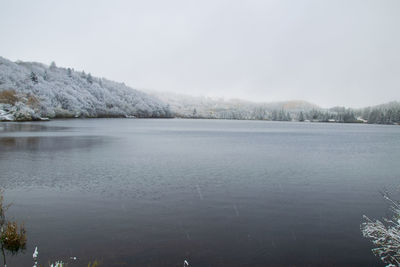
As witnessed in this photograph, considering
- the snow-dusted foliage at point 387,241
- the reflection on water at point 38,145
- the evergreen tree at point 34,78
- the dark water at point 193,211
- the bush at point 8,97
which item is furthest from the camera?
the evergreen tree at point 34,78

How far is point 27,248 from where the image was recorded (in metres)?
10.2

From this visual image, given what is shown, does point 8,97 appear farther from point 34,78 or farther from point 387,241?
point 387,241

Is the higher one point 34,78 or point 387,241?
point 34,78

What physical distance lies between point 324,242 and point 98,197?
11792 mm

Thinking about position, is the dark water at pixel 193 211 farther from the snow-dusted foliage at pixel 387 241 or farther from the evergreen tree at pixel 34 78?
the evergreen tree at pixel 34 78

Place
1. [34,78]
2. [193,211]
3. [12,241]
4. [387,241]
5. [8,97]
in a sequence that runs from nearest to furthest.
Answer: [12,241] < [387,241] < [193,211] < [8,97] < [34,78]

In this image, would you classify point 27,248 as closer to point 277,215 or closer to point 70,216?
point 70,216

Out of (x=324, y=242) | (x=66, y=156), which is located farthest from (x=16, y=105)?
(x=324, y=242)

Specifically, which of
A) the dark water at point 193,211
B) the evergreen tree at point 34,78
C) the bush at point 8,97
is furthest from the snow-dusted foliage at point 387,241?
the evergreen tree at point 34,78

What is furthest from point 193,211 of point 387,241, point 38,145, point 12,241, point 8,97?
point 8,97

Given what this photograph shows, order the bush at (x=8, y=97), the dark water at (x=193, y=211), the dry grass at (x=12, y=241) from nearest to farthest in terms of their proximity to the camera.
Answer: the dry grass at (x=12, y=241) → the dark water at (x=193, y=211) → the bush at (x=8, y=97)

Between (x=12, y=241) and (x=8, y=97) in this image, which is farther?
(x=8, y=97)

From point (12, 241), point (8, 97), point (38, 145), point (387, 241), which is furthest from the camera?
point (8, 97)

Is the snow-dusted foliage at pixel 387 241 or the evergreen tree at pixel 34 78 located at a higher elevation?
the evergreen tree at pixel 34 78
